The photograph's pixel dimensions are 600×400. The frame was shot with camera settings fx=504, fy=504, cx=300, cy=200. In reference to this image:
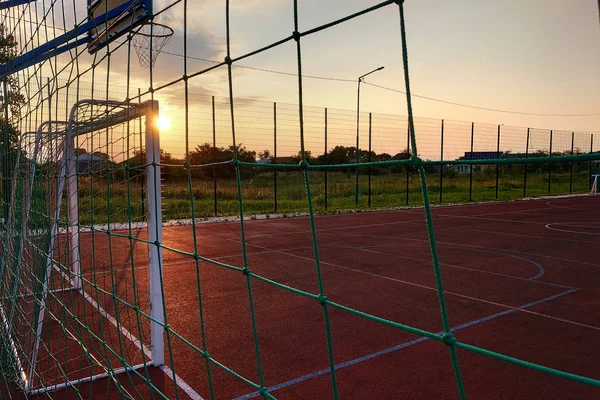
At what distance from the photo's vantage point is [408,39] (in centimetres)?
111

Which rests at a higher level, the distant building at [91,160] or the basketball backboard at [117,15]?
the basketball backboard at [117,15]

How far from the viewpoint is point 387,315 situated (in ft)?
14.6

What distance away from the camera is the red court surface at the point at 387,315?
10.1 feet

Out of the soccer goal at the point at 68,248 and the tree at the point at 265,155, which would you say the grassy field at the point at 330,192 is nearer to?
the tree at the point at 265,155

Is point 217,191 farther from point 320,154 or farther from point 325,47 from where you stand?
point 325,47

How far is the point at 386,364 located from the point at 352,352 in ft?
0.99

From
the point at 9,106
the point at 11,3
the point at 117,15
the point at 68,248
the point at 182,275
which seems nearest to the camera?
the point at 68,248

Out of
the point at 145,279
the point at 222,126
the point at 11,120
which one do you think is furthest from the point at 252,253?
the point at 222,126

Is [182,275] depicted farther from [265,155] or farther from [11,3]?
[265,155]

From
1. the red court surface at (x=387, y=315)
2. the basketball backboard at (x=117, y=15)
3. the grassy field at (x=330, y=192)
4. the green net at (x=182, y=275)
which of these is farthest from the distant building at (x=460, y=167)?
the basketball backboard at (x=117, y=15)

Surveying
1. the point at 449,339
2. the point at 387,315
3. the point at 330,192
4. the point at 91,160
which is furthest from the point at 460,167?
the point at 330,192

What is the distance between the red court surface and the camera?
308 centimetres

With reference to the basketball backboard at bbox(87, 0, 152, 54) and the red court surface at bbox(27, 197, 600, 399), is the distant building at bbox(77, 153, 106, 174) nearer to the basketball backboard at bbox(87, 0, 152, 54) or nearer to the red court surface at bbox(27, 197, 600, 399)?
the basketball backboard at bbox(87, 0, 152, 54)

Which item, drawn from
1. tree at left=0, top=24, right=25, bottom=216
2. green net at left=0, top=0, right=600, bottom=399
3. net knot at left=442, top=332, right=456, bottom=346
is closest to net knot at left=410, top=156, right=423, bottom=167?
green net at left=0, top=0, right=600, bottom=399
